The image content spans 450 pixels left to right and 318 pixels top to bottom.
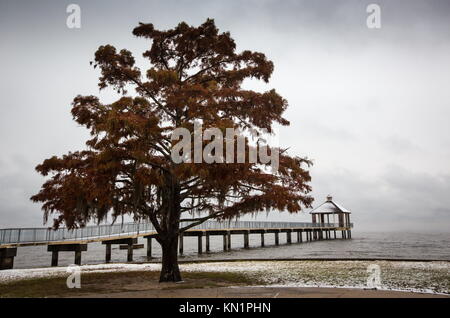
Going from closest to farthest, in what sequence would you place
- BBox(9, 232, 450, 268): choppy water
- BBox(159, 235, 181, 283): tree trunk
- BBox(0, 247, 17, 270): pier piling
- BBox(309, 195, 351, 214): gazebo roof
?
BBox(159, 235, 181, 283): tree trunk
BBox(0, 247, 17, 270): pier piling
BBox(9, 232, 450, 268): choppy water
BBox(309, 195, 351, 214): gazebo roof

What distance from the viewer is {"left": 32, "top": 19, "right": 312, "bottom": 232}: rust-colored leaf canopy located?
9.55 metres

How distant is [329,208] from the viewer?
62156mm

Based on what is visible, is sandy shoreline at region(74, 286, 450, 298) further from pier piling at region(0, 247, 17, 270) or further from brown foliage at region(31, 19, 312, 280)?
pier piling at region(0, 247, 17, 270)

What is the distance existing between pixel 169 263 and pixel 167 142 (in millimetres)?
4232

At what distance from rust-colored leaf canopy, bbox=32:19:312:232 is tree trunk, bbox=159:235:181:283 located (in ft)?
1.95

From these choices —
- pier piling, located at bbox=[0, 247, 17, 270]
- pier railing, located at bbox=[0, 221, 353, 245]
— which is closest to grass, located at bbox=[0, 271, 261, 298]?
pier railing, located at bbox=[0, 221, 353, 245]

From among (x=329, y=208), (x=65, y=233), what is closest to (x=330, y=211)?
(x=329, y=208)

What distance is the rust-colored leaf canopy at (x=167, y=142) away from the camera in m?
9.55

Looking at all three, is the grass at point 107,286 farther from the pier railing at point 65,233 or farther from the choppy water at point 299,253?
the choppy water at point 299,253

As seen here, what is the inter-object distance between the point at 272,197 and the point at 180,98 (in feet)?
14.0

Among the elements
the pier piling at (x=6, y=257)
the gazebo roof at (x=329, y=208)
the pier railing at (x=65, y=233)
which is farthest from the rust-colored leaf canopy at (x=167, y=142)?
the gazebo roof at (x=329, y=208)

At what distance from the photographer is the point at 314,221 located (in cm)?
6538

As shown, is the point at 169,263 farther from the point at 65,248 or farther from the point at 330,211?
the point at 330,211
